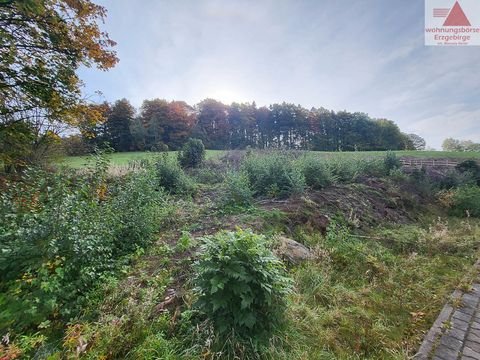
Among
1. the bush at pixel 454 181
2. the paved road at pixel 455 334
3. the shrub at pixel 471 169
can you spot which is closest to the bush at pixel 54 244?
the paved road at pixel 455 334

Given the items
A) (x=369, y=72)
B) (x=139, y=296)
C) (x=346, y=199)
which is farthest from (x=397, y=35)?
(x=139, y=296)

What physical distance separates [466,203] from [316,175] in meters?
4.93

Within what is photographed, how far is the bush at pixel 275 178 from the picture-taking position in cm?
584

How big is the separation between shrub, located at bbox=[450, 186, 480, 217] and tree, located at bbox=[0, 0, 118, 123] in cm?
1151

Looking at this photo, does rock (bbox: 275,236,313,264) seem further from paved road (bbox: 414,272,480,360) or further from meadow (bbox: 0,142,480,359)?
paved road (bbox: 414,272,480,360)

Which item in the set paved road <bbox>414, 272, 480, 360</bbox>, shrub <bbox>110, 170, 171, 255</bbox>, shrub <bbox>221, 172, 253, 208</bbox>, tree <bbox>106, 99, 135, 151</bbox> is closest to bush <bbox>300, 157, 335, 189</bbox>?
shrub <bbox>221, 172, 253, 208</bbox>

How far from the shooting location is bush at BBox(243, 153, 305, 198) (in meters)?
5.84

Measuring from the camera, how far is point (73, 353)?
5.08 ft

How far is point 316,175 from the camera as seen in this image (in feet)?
22.2

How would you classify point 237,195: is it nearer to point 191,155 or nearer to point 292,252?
point 292,252

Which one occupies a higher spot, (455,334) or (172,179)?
(172,179)

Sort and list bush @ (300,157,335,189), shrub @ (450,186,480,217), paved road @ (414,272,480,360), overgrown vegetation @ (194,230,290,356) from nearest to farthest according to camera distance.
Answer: overgrown vegetation @ (194,230,290,356) → paved road @ (414,272,480,360) → bush @ (300,157,335,189) → shrub @ (450,186,480,217)

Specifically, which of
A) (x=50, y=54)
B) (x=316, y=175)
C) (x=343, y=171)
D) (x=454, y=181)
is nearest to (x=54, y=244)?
(x=50, y=54)

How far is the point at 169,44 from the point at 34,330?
5.53 m
